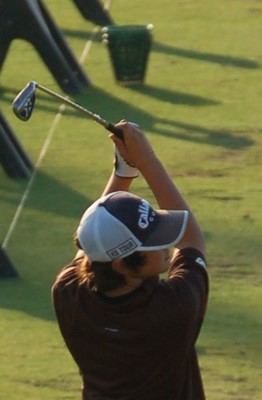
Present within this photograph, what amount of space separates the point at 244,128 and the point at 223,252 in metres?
2.19

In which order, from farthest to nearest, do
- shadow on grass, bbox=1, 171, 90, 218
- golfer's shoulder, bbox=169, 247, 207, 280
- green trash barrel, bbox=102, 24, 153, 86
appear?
green trash barrel, bbox=102, 24, 153, 86 → shadow on grass, bbox=1, 171, 90, 218 → golfer's shoulder, bbox=169, 247, 207, 280

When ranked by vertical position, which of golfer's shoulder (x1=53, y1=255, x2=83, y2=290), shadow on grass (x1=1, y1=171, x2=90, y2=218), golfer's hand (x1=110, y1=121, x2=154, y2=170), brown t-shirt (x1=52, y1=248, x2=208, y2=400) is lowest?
shadow on grass (x1=1, y1=171, x2=90, y2=218)

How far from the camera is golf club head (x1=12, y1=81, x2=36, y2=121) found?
4.04m

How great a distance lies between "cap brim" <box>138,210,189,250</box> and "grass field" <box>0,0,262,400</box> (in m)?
2.03

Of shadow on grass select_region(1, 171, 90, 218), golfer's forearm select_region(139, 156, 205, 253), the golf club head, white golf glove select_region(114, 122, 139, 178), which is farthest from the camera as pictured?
shadow on grass select_region(1, 171, 90, 218)

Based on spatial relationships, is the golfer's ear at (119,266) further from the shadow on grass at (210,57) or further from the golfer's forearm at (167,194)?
the shadow on grass at (210,57)

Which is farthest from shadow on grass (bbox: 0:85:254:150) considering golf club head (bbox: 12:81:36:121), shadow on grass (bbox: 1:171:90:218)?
golf club head (bbox: 12:81:36:121)

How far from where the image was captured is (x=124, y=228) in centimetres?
324

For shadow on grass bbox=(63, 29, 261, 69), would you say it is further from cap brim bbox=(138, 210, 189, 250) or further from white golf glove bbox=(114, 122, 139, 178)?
cap brim bbox=(138, 210, 189, 250)

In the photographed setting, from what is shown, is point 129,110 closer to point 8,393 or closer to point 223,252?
point 223,252

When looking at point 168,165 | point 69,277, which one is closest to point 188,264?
point 69,277

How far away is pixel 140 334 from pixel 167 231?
27 centimetres

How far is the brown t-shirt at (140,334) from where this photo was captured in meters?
3.31

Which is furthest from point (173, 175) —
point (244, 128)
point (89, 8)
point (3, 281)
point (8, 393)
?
point (89, 8)
